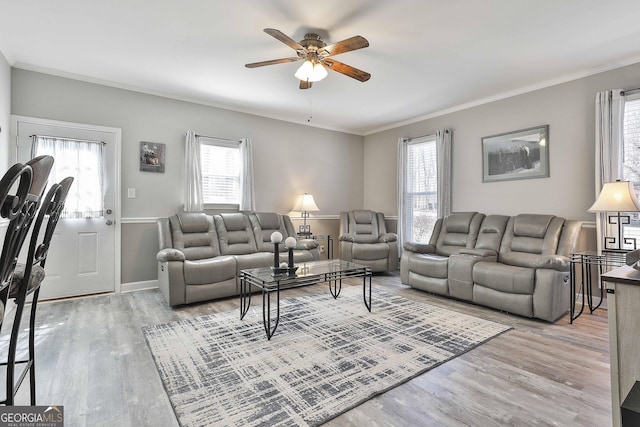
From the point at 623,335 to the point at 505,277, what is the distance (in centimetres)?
207

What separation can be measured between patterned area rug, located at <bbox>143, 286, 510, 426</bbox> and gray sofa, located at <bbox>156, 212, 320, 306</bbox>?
1.64ft

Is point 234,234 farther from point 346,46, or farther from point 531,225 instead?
point 531,225

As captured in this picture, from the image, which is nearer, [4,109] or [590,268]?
[4,109]

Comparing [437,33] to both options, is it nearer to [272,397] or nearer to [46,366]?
[272,397]

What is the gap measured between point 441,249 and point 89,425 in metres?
4.00

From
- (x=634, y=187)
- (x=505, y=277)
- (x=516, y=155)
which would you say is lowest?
(x=505, y=277)

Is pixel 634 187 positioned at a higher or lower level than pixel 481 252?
higher

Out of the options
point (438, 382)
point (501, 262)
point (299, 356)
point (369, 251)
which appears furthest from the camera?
point (369, 251)

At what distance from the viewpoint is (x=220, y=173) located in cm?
465

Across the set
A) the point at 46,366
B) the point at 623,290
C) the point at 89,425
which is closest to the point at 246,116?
the point at 46,366

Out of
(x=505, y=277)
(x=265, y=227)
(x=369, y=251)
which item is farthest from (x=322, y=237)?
(x=505, y=277)

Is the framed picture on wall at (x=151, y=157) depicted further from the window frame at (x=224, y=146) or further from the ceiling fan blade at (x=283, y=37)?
the ceiling fan blade at (x=283, y=37)

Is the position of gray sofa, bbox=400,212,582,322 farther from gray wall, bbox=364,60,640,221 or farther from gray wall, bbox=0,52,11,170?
gray wall, bbox=0,52,11,170

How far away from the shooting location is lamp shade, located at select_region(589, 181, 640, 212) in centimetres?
279
